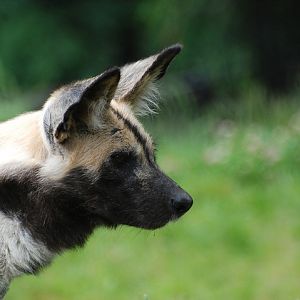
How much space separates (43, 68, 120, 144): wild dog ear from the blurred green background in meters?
0.93

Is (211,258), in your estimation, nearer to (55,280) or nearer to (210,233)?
(210,233)

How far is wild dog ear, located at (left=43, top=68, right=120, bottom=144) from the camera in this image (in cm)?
367

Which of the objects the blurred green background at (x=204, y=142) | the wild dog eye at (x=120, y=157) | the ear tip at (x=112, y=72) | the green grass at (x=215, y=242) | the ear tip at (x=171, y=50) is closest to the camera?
the ear tip at (x=112, y=72)

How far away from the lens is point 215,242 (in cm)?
675

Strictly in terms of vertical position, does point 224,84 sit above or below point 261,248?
below

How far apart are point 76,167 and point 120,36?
10971mm

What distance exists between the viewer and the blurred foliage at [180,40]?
40.3 ft

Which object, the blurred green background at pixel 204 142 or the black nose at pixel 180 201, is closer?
the black nose at pixel 180 201

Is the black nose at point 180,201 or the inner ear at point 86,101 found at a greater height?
the inner ear at point 86,101

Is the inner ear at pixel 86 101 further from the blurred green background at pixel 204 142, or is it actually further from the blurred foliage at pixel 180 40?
the blurred foliage at pixel 180 40

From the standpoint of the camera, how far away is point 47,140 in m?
3.80

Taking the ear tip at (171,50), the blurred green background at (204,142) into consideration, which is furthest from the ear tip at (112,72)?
the blurred green background at (204,142)

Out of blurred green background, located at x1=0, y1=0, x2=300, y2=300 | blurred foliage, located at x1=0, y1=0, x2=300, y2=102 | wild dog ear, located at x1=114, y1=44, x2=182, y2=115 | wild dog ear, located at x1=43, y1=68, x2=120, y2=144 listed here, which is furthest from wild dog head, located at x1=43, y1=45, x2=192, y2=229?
blurred foliage, located at x1=0, y1=0, x2=300, y2=102

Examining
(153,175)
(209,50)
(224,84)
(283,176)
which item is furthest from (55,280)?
(209,50)
